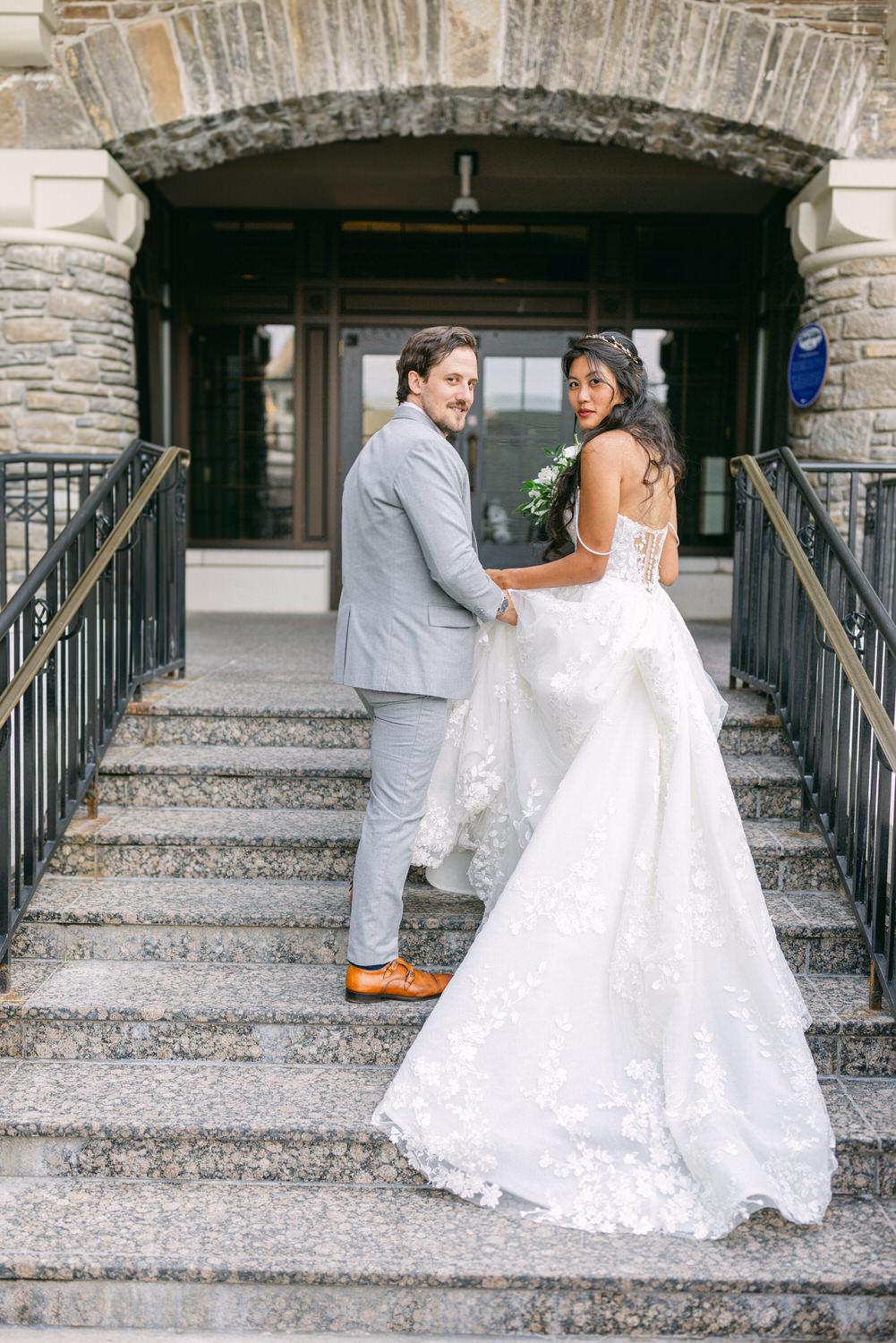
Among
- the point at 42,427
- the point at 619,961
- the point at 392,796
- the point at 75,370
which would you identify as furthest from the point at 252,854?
the point at 75,370

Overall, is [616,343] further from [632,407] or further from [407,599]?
[407,599]

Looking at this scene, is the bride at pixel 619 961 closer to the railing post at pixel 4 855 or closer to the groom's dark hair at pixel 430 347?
the groom's dark hair at pixel 430 347

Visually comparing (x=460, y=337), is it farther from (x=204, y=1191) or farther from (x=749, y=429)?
(x=749, y=429)

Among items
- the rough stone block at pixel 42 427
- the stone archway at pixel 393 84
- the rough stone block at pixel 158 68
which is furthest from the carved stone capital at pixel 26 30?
the rough stone block at pixel 42 427

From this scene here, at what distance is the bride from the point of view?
100 inches

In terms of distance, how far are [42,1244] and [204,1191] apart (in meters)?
0.39

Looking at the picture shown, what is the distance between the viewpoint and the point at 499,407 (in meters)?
8.58

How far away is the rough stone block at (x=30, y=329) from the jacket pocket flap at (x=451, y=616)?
14.4ft

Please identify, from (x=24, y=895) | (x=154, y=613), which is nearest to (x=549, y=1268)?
(x=24, y=895)

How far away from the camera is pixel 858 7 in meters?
6.04

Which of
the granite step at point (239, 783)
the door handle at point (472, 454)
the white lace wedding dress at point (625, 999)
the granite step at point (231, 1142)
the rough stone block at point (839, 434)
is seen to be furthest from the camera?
the door handle at point (472, 454)

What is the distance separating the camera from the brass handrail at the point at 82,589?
3.25 metres

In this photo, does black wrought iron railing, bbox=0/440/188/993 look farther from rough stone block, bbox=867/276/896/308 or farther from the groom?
rough stone block, bbox=867/276/896/308

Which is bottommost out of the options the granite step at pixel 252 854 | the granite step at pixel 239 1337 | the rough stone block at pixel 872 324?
the granite step at pixel 239 1337
